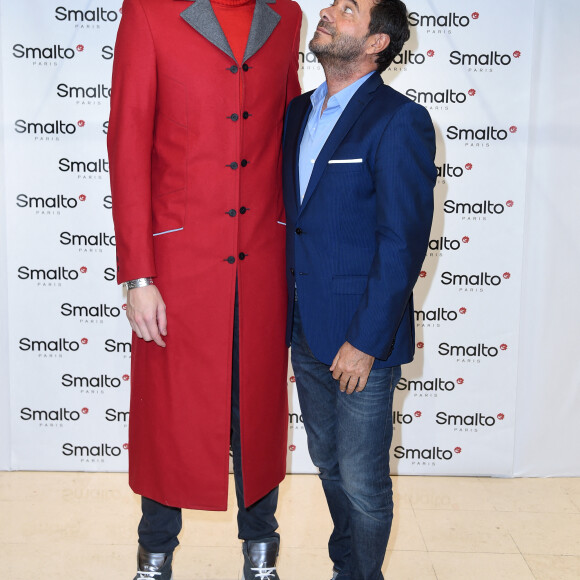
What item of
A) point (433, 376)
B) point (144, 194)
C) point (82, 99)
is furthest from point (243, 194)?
point (433, 376)

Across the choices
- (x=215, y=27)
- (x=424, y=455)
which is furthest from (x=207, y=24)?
(x=424, y=455)

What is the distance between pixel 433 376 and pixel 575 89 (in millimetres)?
1321

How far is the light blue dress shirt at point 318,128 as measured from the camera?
187 cm

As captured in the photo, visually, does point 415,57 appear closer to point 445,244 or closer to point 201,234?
point 445,244

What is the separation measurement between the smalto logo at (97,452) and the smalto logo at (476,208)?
5.66 ft

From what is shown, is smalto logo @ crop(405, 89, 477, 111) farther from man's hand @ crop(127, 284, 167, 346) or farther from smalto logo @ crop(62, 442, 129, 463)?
smalto logo @ crop(62, 442, 129, 463)

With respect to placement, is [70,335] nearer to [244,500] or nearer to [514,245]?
[244,500]

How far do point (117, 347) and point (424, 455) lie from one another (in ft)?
4.62

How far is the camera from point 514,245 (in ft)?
10.4

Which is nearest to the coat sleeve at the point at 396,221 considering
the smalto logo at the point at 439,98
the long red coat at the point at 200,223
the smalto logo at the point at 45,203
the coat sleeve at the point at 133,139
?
the long red coat at the point at 200,223

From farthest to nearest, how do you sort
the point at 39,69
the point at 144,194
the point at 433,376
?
1. the point at 433,376
2. the point at 39,69
3. the point at 144,194

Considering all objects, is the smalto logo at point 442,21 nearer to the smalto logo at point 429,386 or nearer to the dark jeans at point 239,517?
the smalto logo at point 429,386

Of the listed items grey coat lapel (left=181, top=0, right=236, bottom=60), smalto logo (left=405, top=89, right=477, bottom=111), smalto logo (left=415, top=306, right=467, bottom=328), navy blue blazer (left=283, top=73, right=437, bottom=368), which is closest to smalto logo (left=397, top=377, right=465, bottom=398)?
smalto logo (left=415, top=306, right=467, bottom=328)

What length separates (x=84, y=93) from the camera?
10.0 feet
